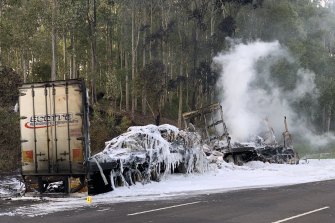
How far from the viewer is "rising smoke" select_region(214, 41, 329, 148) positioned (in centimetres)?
3116

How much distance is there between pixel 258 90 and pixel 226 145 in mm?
14124

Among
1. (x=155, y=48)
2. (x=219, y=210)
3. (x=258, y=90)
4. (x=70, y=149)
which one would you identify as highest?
(x=155, y=48)

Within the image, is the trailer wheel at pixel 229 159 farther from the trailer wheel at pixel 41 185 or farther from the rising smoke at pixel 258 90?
the trailer wheel at pixel 41 185

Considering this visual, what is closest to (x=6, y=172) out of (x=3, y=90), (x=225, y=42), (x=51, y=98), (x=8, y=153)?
(x=8, y=153)

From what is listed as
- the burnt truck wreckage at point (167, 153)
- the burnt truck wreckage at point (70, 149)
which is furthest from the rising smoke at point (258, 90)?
the burnt truck wreckage at point (70, 149)

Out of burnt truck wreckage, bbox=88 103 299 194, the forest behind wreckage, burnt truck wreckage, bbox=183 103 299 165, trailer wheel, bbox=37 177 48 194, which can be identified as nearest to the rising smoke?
the forest behind wreckage

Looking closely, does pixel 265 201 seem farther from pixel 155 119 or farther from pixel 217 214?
pixel 155 119

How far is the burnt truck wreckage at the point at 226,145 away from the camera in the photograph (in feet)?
74.2

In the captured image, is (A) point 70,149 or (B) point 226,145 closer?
(A) point 70,149

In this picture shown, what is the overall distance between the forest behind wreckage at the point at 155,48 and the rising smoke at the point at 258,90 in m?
0.87

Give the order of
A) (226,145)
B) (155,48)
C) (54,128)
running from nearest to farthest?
(54,128), (226,145), (155,48)

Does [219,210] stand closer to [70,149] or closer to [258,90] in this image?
[70,149]

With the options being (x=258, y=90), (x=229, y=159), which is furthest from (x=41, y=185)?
(x=258, y=90)

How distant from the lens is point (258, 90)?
120 feet
